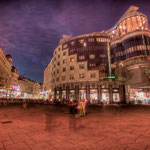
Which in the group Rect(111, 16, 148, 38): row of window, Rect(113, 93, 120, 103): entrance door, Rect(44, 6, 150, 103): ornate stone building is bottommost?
Rect(113, 93, 120, 103): entrance door

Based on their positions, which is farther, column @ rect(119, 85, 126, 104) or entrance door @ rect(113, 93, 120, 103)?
entrance door @ rect(113, 93, 120, 103)

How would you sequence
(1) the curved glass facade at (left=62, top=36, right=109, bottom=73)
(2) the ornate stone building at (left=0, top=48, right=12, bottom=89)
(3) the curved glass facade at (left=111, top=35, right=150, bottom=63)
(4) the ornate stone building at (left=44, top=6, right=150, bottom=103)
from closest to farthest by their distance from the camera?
(3) the curved glass facade at (left=111, top=35, right=150, bottom=63) < (4) the ornate stone building at (left=44, top=6, right=150, bottom=103) < (1) the curved glass facade at (left=62, top=36, right=109, bottom=73) < (2) the ornate stone building at (left=0, top=48, right=12, bottom=89)

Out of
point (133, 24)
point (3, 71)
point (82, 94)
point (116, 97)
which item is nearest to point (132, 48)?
point (133, 24)

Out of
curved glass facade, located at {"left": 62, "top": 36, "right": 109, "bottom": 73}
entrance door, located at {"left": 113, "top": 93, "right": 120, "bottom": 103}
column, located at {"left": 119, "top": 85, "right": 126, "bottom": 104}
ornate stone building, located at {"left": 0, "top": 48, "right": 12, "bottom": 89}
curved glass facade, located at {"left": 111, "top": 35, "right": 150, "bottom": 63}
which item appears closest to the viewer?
curved glass facade, located at {"left": 111, "top": 35, "right": 150, "bottom": 63}

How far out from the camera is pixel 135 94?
3828cm

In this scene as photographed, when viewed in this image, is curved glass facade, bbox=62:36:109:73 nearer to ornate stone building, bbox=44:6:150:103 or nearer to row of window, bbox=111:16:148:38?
ornate stone building, bbox=44:6:150:103

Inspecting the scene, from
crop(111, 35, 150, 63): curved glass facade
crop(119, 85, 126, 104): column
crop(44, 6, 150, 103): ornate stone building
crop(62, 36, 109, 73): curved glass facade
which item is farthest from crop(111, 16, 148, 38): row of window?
crop(119, 85, 126, 104): column

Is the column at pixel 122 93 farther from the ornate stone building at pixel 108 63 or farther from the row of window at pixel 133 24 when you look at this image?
the row of window at pixel 133 24

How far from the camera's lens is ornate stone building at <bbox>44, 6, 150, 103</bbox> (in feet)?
111

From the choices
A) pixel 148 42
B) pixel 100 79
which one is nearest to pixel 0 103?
pixel 100 79

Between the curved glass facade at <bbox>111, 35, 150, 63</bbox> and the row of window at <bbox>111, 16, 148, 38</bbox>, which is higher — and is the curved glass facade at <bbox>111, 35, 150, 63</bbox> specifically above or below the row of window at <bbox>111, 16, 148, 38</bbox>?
below

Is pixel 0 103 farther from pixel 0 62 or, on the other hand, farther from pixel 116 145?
pixel 0 62

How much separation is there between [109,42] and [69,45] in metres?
17.2

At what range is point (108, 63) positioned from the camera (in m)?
42.6
